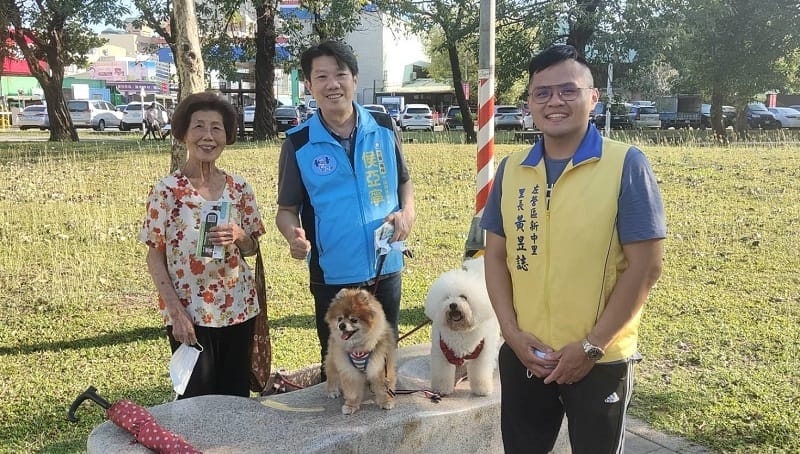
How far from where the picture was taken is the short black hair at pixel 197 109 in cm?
303

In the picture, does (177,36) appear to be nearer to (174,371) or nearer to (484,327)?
(174,371)

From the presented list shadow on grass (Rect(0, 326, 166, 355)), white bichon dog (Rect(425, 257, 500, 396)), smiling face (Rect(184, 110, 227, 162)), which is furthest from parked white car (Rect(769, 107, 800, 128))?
smiling face (Rect(184, 110, 227, 162))

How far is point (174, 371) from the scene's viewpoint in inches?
114

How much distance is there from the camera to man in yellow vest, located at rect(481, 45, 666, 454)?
2008 millimetres

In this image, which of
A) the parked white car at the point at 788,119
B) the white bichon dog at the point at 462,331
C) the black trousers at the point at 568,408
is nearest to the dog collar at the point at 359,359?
the white bichon dog at the point at 462,331

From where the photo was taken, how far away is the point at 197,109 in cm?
302

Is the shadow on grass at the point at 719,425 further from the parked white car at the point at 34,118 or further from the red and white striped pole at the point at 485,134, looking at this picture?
the parked white car at the point at 34,118

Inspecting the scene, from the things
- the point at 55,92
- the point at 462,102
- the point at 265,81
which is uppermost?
the point at 265,81

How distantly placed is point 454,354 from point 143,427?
150 centimetres

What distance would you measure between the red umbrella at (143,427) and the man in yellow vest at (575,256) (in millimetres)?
1437

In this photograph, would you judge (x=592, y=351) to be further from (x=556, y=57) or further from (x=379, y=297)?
(x=379, y=297)

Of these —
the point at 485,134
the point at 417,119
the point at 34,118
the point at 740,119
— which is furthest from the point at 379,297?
the point at 34,118

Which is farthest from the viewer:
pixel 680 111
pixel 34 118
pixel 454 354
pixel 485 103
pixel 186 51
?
pixel 680 111

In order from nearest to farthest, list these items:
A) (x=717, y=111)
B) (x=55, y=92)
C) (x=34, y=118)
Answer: (x=55, y=92), (x=717, y=111), (x=34, y=118)
